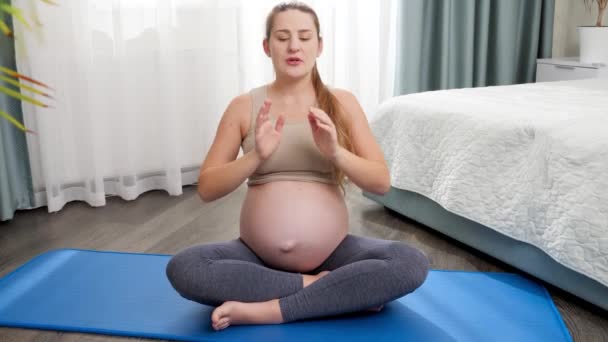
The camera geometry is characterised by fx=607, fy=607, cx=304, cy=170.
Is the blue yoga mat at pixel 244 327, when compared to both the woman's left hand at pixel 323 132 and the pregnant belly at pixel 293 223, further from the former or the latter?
the woman's left hand at pixel 323 132

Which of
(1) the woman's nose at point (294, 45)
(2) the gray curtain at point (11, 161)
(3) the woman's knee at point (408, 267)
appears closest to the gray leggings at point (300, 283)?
(3) the woman's knee at point (408, 267)

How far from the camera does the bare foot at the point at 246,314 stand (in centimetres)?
141

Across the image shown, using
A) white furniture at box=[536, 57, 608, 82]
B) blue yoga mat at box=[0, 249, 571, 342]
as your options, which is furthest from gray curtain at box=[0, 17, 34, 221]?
white furniture at box=[536, 57, 608, 82]

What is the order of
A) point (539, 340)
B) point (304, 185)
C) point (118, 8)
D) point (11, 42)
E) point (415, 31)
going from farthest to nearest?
point (415, 31) < point (118, 8) < point (11, 42) < point (304, 185) < point (539, 340)

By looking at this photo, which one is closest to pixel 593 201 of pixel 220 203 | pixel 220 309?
pixel 220 309

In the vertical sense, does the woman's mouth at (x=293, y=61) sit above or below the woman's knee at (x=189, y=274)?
above

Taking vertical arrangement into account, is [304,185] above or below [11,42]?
below

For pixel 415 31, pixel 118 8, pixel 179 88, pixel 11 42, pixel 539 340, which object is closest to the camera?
pixel 539 340

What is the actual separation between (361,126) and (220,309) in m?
0.57

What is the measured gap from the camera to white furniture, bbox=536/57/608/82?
10.1 ft

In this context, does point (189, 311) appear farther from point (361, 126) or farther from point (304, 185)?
point (361, 126)

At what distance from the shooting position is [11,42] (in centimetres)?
244

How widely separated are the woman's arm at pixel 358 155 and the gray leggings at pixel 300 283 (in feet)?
0.58

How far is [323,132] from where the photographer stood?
4.44ft
